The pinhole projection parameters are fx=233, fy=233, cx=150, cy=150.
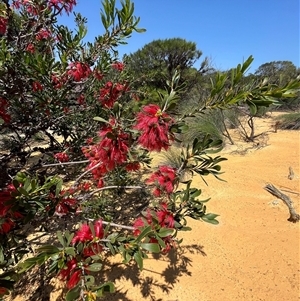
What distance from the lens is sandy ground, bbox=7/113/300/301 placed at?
208 cm

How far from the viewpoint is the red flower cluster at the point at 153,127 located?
0.98 metres

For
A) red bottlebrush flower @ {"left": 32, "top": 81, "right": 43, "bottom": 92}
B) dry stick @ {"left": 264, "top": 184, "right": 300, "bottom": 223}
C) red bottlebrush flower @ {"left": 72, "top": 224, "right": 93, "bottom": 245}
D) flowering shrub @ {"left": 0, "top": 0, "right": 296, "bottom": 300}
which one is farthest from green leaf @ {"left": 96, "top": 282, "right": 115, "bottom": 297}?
dry stick @ {"left": 264, "top": 184, "right": 300, "bottom": 223}

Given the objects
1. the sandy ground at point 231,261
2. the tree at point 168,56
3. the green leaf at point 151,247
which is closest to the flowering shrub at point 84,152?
the green leaf at point 151,247

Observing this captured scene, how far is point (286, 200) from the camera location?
313 centimetres

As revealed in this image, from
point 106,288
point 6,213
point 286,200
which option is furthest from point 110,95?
point 286,200

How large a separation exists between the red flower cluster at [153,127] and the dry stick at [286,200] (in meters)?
2.67

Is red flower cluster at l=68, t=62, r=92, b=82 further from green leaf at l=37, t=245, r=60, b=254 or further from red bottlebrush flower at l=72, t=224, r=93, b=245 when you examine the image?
green leaf at l=37, t=245, r=60, b=254

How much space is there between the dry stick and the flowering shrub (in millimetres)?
1707

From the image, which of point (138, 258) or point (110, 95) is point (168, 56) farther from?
point (138, 258)

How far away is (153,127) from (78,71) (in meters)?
1.23

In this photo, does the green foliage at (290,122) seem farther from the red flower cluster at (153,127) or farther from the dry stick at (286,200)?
the red flower cluster at (153,127)

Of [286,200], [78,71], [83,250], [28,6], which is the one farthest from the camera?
[286,200]

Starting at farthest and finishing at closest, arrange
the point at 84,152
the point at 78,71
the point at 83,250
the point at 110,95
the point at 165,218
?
the point at 110,95 → the point at 78,71 → the point at 84,152 → the point at 165,218 → the point at 83,250

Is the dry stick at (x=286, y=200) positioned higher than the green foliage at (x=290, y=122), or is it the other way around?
the green foliage at (x=290, y=122)
